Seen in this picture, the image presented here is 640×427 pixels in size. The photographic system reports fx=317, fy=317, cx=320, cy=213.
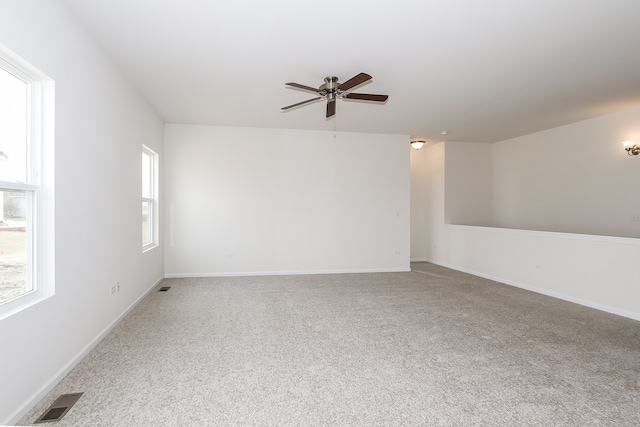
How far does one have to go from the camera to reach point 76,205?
8.02 ft

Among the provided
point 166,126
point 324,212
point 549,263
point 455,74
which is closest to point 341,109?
point 455,74

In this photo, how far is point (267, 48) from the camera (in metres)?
2.90

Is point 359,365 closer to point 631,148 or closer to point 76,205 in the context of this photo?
point 76,205

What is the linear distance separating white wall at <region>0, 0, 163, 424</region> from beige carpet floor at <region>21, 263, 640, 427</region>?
0.73 feet

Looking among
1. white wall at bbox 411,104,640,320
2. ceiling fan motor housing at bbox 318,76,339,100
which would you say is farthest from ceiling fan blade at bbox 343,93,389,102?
white wall at bbox 411,104,640,320

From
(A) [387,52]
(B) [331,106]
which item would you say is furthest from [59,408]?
(A) [387,52]

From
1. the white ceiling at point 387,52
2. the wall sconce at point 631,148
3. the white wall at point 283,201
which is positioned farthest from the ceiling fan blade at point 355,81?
the wall sconce at point 631,148

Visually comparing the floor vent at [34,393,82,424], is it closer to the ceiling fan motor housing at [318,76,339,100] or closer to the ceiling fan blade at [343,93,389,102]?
the ceiling fan motor housing at [318,76,339,100]

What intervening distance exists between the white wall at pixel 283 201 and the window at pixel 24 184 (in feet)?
11.0

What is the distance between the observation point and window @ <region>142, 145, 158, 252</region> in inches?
188

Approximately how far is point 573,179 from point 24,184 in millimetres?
6986

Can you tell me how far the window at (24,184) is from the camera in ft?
6.13

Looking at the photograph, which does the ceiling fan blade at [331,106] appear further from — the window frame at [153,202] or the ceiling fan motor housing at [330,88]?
the window frame at [153,202]

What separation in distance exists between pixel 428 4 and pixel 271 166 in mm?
3921
